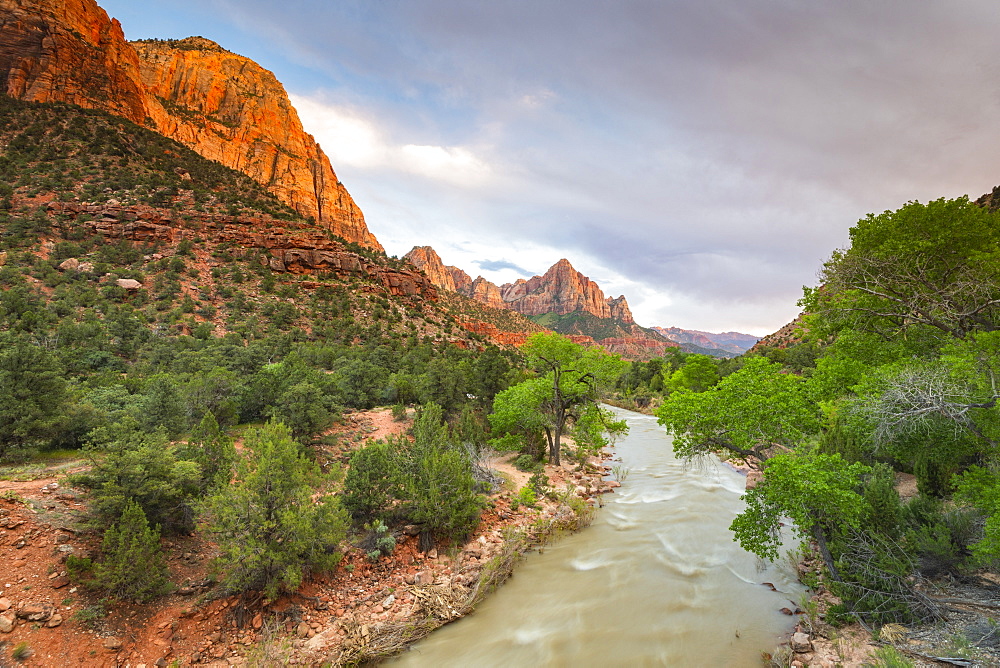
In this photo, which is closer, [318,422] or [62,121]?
[318,422]

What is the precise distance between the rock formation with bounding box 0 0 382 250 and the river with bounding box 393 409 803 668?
2869 inches

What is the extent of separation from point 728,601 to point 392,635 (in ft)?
23.9

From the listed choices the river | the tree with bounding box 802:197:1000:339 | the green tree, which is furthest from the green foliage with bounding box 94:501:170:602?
the tree with bounding box 802:197:1000:339

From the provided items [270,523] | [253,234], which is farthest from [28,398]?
[253,234]

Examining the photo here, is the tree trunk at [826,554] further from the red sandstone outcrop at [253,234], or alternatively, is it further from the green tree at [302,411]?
the red sandstone outcrop at [253,234]

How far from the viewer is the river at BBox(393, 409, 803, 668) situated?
6746 mm

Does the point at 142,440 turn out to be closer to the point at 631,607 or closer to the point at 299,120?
the point at 631,607

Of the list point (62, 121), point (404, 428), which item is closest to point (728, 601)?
point (404, 428)

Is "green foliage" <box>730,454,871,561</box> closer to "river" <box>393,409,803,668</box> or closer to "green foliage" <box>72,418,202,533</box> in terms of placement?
"river" <box>393,409,803,668</box>

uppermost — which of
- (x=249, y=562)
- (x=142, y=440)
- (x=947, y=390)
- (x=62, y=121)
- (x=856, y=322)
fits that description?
(x=62, y=121)

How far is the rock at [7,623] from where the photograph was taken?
4.79 metres

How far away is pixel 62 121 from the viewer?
43.1 m

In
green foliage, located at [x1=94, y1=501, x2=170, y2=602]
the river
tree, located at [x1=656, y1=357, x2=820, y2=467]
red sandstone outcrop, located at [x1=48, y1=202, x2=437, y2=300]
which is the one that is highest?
red sandstone outcrop, located at [x1=48, y1=202, x2=437, y2=300]

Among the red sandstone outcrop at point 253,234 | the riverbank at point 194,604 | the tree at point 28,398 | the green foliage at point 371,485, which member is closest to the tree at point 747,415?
the riverbank at point 194,604
